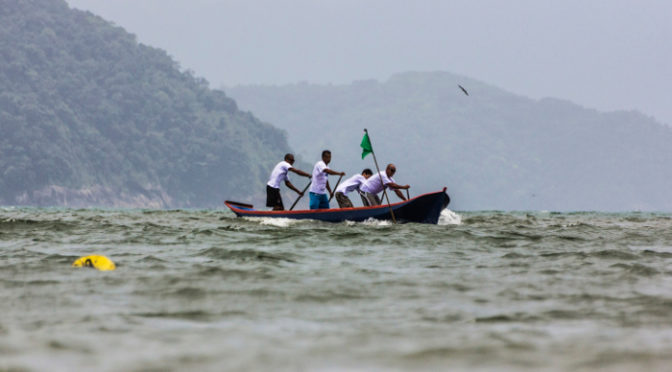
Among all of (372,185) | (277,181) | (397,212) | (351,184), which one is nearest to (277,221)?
(277,181)

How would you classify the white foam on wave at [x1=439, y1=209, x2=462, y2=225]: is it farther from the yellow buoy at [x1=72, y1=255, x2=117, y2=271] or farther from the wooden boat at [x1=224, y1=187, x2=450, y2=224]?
the yellow buoy at [x1=72, y1=255, x2=117, y2=271]

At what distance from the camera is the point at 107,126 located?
116 metres

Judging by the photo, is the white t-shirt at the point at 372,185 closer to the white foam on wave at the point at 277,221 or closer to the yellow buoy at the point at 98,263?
the white foam on wave at the point at 277,221

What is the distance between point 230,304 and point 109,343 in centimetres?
178

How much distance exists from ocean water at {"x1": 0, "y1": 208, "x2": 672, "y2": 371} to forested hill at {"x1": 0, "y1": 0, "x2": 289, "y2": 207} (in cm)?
9107

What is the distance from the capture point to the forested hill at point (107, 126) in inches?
3930

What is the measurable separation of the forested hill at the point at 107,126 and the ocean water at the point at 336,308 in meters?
91.1

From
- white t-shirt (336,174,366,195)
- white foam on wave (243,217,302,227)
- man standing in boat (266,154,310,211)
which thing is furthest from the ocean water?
man standing in boat (266,154,310,211)

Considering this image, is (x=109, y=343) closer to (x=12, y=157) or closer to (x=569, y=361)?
(x=569, y=361)

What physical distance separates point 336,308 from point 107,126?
4508 inches

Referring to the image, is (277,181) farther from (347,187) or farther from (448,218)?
(448,218)

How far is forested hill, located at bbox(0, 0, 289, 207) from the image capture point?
99.8m

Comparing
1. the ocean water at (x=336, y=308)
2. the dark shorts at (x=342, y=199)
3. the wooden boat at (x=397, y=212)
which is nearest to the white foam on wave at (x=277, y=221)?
the wooden boat at (x=397, y=212)

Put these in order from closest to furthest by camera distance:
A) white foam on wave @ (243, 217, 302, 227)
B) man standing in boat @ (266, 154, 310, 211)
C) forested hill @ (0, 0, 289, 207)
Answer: white foam on wave @ (243, 217, 302, 227) < man standing in boat @ (266, 154, 310, 211) < forested hill @ (0, 0, 289, 207)
